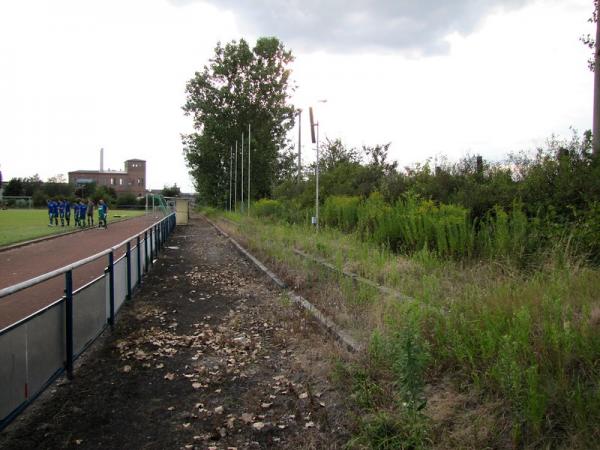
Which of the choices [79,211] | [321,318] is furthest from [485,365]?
[79,211]

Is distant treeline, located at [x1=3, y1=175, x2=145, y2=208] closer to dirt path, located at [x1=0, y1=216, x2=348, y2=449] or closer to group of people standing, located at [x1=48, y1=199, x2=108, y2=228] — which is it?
group of people standing, located at [x1=48, y1=199, x2=108, y2=228]

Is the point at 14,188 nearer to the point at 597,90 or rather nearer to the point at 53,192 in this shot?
the point at 53,192

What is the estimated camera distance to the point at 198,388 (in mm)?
4676

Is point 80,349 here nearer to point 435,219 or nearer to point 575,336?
point 575,336

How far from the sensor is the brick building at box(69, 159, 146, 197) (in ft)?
448

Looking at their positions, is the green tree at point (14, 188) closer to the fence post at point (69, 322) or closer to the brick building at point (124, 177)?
the brick building at point (124, 177)

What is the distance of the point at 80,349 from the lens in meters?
5.12

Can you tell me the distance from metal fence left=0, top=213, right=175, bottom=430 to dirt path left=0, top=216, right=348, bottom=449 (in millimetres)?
277

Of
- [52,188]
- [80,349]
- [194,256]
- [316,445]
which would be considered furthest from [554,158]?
[52,188]

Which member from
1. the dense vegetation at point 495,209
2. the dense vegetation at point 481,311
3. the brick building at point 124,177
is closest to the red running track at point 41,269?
the dense vegetation at point 481,311

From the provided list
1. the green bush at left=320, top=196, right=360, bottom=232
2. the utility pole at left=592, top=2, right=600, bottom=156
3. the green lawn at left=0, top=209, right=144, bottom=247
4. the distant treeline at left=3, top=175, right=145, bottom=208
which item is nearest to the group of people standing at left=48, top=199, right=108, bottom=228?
the green lawn at left=0, top=209, right=144, bottom=247

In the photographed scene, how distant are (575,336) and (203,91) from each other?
53436 millimetres

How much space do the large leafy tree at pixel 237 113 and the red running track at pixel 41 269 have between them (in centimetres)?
3058

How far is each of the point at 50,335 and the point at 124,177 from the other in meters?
143
